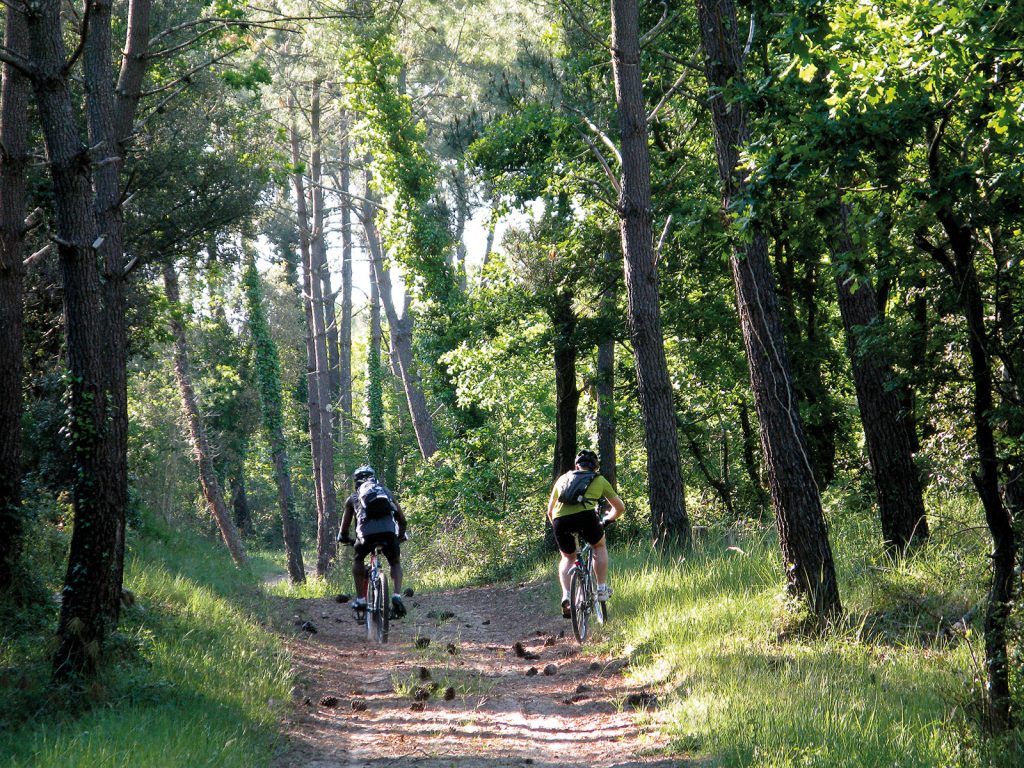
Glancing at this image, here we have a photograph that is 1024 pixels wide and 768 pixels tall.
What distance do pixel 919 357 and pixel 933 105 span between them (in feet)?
12.0

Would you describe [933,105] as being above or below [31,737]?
above

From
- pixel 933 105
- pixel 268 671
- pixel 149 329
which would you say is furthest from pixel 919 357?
pixel 149 329

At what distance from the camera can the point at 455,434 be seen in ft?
82.9

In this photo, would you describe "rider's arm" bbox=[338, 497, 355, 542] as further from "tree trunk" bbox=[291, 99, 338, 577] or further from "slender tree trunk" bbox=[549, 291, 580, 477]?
"tree trunk" bbox=[291, 99, 338, 577]

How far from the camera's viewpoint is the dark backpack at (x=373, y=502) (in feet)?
35.9

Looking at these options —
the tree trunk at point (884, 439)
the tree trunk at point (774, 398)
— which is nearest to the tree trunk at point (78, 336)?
the tree trunk at point (774, 398)

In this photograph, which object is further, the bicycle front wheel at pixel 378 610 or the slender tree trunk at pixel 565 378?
the slender tree trunk at pixel 565 378

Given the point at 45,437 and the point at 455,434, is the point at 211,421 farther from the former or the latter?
the point at 45,437

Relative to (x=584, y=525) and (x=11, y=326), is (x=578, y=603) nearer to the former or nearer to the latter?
(x=584, y=525)

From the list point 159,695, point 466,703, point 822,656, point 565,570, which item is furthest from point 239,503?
point 822,656

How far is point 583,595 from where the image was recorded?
10227 mm

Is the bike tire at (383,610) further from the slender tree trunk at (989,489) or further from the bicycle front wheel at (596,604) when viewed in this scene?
the slender tree trunk at (989,489)

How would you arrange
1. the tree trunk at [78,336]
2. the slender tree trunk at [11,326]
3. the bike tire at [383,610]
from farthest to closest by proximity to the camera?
the bike tire at [383,610] < the slender tree trunk at [11,326] < the tree trunk at [78,336]

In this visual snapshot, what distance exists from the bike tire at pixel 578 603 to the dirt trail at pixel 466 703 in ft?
A: 0.71
